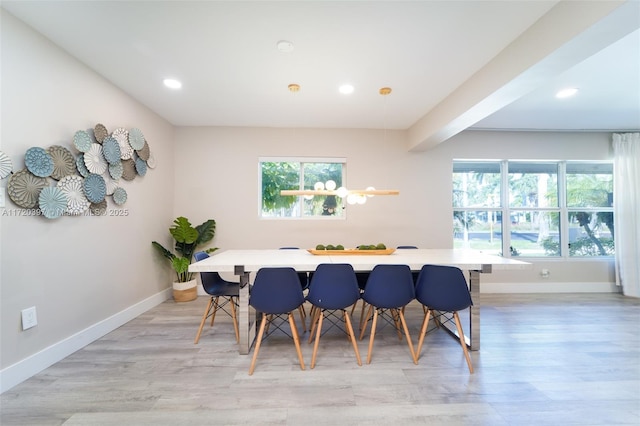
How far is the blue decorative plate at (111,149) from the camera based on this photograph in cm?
259

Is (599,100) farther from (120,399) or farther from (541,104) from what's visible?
(120,399)

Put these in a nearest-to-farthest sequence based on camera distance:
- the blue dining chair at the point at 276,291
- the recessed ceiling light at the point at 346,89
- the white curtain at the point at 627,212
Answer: the blue dining chair at the point at 276,291, the recessed ceiling light at the point at 346,89, the white curtain at the point at 627,212

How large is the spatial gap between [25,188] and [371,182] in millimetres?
3851

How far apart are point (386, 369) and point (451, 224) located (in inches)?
117

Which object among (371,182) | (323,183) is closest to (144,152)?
(323,183)

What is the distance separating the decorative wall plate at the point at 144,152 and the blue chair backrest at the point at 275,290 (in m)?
2.39

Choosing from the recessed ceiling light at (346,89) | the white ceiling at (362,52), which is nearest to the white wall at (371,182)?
the white ceiling at (362,52)

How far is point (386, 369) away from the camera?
204 cm

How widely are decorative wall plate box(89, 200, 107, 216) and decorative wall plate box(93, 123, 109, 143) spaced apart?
626mm

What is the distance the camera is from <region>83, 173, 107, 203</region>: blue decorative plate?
7.80 ft

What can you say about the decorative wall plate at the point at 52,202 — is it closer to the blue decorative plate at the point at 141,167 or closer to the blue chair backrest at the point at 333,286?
the blue decorative plate at the point at 141,167

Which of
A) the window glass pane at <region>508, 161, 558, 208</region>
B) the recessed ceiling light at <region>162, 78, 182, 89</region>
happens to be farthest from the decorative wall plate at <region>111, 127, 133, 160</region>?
the window glass pane at <region>508, 161, 558, 208</region>

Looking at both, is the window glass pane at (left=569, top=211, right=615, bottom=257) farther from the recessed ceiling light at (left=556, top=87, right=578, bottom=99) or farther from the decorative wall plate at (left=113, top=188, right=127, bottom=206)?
the decorative wall plate at (left=113, top=188, right=127, bottom=206)

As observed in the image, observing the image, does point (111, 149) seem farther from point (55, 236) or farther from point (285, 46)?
point (285, 46)
